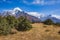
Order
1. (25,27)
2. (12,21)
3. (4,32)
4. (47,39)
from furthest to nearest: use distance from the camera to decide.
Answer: (12,21), (25,27), (4,32), (47,39)

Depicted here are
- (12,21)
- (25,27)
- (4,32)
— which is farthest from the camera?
(12,21)

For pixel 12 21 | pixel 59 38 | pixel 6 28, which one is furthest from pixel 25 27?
pixel 59 38

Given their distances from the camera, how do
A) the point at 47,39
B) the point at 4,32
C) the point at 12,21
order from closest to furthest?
the point at 47,39
the point at 4,32
the point at 12,21

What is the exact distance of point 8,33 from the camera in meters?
25.1

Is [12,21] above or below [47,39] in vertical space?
above

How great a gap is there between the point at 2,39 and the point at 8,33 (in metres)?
3.93

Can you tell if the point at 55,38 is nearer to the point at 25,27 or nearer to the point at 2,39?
the point at 2,39

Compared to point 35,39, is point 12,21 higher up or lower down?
higher up

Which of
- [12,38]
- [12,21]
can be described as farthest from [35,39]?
[12,21]

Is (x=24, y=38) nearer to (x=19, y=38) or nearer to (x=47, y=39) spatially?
(x=19, y=38)

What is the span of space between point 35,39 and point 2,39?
4.45 m

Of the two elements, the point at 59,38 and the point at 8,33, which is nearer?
the point at 59,38

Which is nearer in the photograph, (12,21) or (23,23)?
(23,23)

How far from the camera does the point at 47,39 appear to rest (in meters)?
21.0
